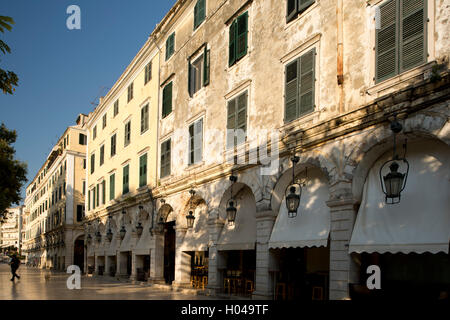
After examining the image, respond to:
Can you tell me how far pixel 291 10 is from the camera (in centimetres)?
1391

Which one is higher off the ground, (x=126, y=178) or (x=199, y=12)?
(x=199, y=12)

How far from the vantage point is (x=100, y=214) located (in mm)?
32938

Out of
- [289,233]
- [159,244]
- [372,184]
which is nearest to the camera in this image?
[372,184]

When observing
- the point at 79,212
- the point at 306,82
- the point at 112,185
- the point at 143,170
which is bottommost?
A: the point at 79,212

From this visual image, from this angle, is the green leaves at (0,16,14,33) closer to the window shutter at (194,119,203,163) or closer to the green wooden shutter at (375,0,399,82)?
the green wooden shutter at (375,0,399,82)

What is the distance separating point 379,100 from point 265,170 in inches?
194

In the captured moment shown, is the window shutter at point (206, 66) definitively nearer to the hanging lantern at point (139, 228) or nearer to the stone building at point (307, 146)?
the stone building at point (307, 146)

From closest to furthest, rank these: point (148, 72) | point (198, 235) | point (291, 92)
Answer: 1. point (291, 92)
2. point (198, 235)
3. point (148, 72)

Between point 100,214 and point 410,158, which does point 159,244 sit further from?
point 410,158

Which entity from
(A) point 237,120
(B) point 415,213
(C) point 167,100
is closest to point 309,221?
(B) point 415,213

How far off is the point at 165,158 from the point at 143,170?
3.20 m

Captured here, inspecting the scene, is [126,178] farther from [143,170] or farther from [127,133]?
[143,170]

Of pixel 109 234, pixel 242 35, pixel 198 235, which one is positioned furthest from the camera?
pixel 109 234
